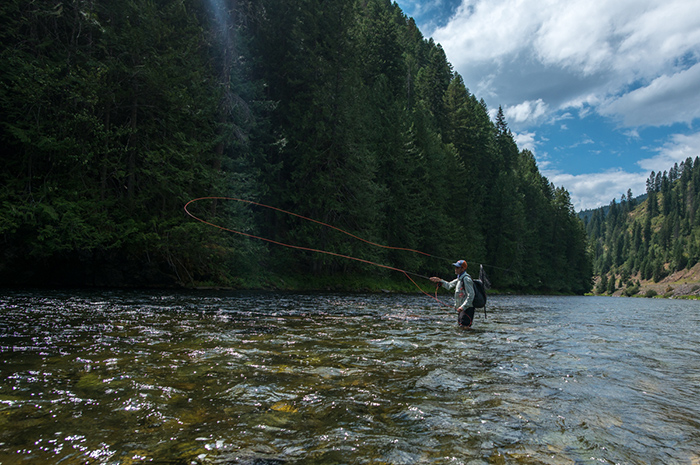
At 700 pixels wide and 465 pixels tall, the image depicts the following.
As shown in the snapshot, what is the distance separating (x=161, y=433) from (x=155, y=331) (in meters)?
5.58

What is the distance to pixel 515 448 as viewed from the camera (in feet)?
11.9

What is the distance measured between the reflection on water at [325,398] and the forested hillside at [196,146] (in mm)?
11368

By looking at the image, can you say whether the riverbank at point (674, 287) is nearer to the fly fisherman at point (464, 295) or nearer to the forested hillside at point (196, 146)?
the forested hillside at point (196, 146)

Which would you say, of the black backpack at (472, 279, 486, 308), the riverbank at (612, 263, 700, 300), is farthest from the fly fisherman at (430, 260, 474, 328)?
the riverbank at (612, 263, 700, 300)

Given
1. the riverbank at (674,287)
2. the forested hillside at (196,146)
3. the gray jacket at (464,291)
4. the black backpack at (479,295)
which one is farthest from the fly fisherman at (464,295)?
the riverbank at (674,287)

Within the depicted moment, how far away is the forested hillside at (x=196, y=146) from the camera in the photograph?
17.9 m

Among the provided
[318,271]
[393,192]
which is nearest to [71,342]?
[318,271]

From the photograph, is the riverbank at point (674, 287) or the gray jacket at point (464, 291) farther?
the riverbank at point (674, 287)

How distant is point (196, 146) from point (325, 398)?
21201 millimetres

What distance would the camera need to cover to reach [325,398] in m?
4.81

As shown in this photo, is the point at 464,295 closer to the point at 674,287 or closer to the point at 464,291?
the point at 464,291

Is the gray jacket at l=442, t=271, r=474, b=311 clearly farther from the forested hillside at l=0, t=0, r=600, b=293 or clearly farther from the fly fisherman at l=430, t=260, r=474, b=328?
the forested hillside at l=0, t=0, r=600, b=293

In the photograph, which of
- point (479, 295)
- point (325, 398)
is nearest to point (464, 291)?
point (479, 295)

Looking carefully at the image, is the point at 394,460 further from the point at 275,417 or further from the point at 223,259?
the point at 223,259
